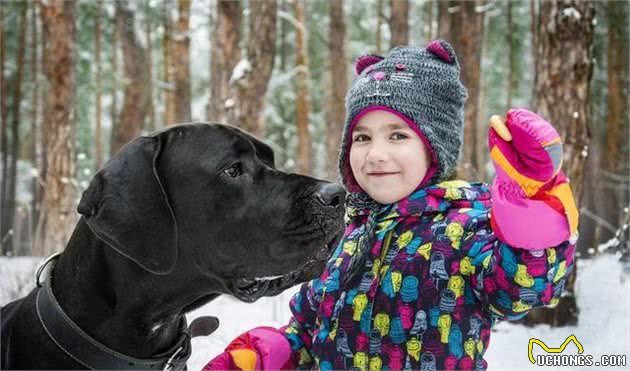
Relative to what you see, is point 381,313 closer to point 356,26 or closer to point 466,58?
point 466,58

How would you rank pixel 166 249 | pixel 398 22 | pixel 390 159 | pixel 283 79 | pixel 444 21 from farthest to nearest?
pixel 283 79
pixel 398 22
pixel 444 21
pixel 390 159
pixel 166 249

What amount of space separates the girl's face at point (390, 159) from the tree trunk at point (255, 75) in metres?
5.02

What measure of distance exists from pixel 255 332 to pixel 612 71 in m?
18.7

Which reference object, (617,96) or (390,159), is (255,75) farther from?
(617,96)

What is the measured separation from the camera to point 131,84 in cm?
1551

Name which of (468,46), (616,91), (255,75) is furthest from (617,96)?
(255,75)

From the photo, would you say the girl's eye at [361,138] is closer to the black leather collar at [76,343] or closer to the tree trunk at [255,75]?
the black leather collar at [76,343]

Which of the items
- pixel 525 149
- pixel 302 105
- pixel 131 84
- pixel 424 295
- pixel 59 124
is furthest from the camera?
pixel 302 105

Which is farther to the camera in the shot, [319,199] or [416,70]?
[416,70]

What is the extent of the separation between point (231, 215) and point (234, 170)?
172 mm

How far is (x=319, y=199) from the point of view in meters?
2.21

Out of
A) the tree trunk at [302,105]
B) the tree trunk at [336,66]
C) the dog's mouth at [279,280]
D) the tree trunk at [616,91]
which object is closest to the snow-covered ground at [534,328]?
the dog's mouth at [279,280]

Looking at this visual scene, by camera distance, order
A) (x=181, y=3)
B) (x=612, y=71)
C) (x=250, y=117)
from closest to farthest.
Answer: (x=250, y=117) → (x=181, y=3) → (x=612, y=71)

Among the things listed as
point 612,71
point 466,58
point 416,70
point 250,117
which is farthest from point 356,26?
point 416,70
